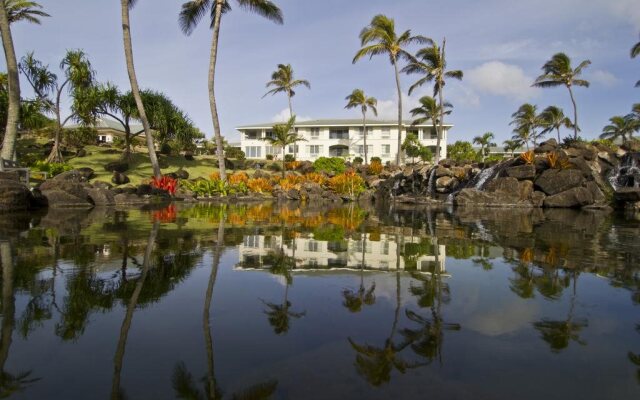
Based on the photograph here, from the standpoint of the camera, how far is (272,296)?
15.7 feet

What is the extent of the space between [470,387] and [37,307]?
161 inches

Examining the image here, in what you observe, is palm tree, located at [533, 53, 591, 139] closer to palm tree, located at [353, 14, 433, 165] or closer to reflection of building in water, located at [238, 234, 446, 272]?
palm tree, located at [353, 14, 433, 165]

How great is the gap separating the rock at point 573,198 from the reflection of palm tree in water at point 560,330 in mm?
21733

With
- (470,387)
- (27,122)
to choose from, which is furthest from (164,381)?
(27,122)

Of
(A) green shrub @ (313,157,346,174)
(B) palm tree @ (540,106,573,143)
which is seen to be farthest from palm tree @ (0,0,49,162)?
(B) palm tree @ (540,106,573,143)

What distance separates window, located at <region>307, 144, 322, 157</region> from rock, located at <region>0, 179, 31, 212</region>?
44.6 meters

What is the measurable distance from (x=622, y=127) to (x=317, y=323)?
243 ft

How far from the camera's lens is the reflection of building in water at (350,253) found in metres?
6.58

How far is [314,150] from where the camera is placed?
2320 inches

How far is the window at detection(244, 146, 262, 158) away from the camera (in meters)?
60.4

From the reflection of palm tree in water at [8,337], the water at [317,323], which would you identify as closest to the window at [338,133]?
the water at [317,323]

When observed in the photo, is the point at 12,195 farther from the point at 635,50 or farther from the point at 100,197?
the point at 635,50

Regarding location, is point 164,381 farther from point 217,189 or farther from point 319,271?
point 217,189

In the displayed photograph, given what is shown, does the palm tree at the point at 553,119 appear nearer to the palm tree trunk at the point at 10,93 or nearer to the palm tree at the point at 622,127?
the palm tree at the point at 622,127
